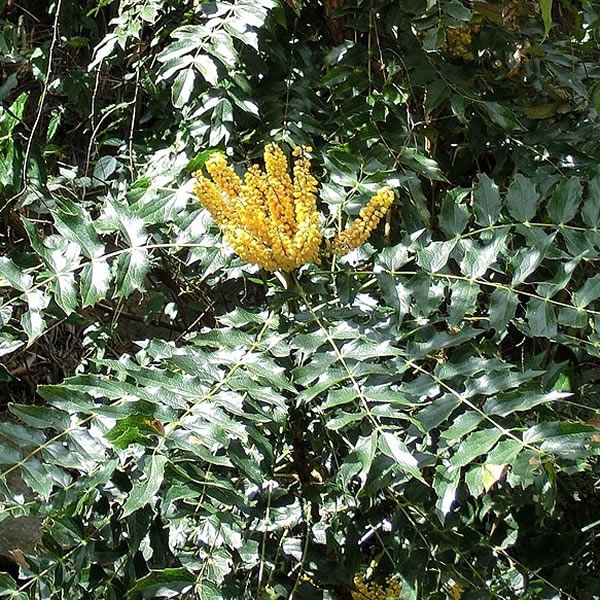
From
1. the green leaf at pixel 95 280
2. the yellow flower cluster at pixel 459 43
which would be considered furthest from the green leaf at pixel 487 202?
the green leaf at pixel 95 280

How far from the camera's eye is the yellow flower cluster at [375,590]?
1.67 meters

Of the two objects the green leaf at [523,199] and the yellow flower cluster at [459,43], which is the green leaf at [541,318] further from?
the yellow flower cluster at [459,43]

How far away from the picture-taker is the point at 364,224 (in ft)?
4.68

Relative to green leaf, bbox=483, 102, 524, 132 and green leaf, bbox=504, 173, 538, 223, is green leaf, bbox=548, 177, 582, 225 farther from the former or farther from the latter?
green leaf, bbox=483, 102, 524, 132

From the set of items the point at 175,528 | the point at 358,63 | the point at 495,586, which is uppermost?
the point at 358,63

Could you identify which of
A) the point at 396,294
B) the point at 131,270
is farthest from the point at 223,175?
the point at 396,294

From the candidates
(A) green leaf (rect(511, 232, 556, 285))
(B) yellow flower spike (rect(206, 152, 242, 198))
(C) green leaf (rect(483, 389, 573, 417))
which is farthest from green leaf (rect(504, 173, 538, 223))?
(B) yellow flower spike (rect(206, 152, 242, 198))

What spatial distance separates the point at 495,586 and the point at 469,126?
88 cm

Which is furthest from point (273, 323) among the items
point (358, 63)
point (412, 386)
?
point (358, 63)

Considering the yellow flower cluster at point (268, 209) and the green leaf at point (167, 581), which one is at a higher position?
the yellow flower cluster at point (268, 209)

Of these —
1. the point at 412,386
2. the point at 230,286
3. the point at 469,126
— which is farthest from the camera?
the point at 230,286

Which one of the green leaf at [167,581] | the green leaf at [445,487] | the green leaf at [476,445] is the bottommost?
the green leaf at [167,581]

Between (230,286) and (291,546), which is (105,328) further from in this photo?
(291,546)

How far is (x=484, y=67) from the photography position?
1.99 metres
